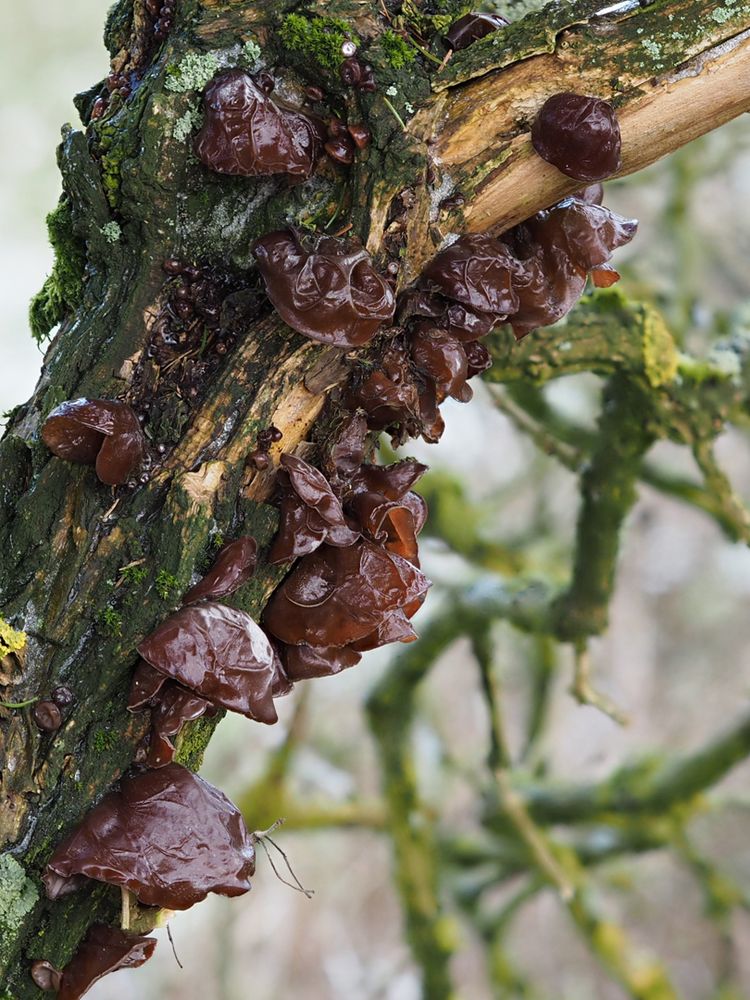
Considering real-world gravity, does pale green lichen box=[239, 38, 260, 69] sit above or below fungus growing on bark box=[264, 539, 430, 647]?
above

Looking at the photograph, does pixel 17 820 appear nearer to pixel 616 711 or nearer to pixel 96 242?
pixel 96 242

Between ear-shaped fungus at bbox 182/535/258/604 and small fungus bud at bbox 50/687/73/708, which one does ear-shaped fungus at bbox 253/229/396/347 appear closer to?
ear-shaped fungus at bbox 182/535/258/604

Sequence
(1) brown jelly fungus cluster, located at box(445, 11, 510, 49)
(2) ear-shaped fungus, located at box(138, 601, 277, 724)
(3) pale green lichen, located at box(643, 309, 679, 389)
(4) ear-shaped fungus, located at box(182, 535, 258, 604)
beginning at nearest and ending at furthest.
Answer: (2) ear-shaped fungus, located at box(138, 601, 277, 724) < (4) ear-shaped fungus, located at box(182, 535, 258, 604) < (1) brown jelly fungus cluster, located at box(445, 11, 510, 49) < (3) pale green lichen, located at box(643, 309, 679, 389)

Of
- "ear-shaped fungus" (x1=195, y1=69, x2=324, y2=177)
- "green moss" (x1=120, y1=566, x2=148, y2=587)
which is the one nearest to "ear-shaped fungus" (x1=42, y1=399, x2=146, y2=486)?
"green moss" (x1=120, y1=566, x2=148, y2=587)

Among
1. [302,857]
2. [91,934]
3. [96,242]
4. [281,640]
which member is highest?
[96,242]

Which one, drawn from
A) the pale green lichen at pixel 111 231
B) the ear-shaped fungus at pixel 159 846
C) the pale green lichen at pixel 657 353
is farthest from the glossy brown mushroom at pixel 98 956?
the pale green lichen at pixel 657 353

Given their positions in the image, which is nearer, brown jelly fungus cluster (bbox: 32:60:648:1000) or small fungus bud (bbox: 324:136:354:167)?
Answer: brown jelly fungus cluster (bbox: 32:60:648:1000)

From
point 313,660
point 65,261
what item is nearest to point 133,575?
point 313,660

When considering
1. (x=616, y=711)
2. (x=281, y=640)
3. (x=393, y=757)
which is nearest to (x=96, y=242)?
(x=281, y=640)
